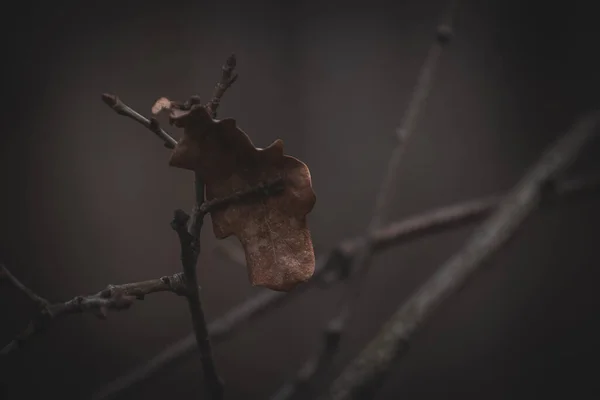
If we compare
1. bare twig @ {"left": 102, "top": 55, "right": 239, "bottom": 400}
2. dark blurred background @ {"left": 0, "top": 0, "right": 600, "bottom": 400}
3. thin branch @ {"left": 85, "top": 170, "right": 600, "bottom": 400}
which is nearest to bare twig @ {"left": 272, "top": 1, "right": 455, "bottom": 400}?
thin branch @ {"left": 85, "top": 170, "right": 600, "bottom": 400}

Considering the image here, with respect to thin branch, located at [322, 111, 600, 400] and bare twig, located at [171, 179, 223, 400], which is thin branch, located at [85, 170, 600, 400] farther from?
bare twig, located at [171, 179, 223, 400]

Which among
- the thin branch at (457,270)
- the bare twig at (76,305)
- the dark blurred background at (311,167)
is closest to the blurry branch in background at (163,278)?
the bare twig at (76,305)

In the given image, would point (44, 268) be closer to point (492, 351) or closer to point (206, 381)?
point (206, 381)

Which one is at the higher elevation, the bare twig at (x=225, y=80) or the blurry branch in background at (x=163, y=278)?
the bare twig at (x=225, y=80)

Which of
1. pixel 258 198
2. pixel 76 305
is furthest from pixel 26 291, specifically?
pixel 258 198

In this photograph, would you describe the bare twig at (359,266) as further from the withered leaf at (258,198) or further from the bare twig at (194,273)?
the withered leaf at (258,198)

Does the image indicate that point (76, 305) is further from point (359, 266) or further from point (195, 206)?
point (359, 266)
